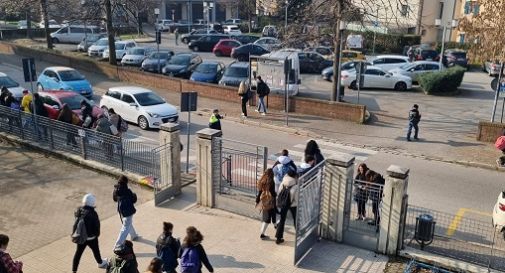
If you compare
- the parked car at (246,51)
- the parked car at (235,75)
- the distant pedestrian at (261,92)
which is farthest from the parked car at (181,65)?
the distant pedestrian at (261,92)

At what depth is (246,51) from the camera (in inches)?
1494

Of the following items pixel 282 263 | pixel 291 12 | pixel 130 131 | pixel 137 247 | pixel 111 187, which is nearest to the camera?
pixel 282 263

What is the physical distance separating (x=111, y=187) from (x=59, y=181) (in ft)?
5.15

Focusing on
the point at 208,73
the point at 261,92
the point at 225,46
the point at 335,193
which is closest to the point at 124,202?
the point at 335,193

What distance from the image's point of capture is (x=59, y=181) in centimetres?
1409

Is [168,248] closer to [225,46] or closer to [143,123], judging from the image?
[143,123]

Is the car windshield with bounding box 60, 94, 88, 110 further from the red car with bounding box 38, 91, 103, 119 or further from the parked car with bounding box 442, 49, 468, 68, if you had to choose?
the parked car with bounding box 442, 49, 468, 68

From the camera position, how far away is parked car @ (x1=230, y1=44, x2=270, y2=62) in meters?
37.6

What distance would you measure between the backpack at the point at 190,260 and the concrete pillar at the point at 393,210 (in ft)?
13.1

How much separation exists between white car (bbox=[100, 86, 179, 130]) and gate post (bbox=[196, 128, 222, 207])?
24.8 feet

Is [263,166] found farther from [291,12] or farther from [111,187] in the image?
[291,12]

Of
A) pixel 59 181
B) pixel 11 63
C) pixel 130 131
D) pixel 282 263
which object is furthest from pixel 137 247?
pixel 11 63

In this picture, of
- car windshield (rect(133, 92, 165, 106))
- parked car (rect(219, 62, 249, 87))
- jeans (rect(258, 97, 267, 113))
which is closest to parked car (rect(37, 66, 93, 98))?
car windshield (rect(133, 92, 165, 106))

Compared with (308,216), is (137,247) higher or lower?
lower
